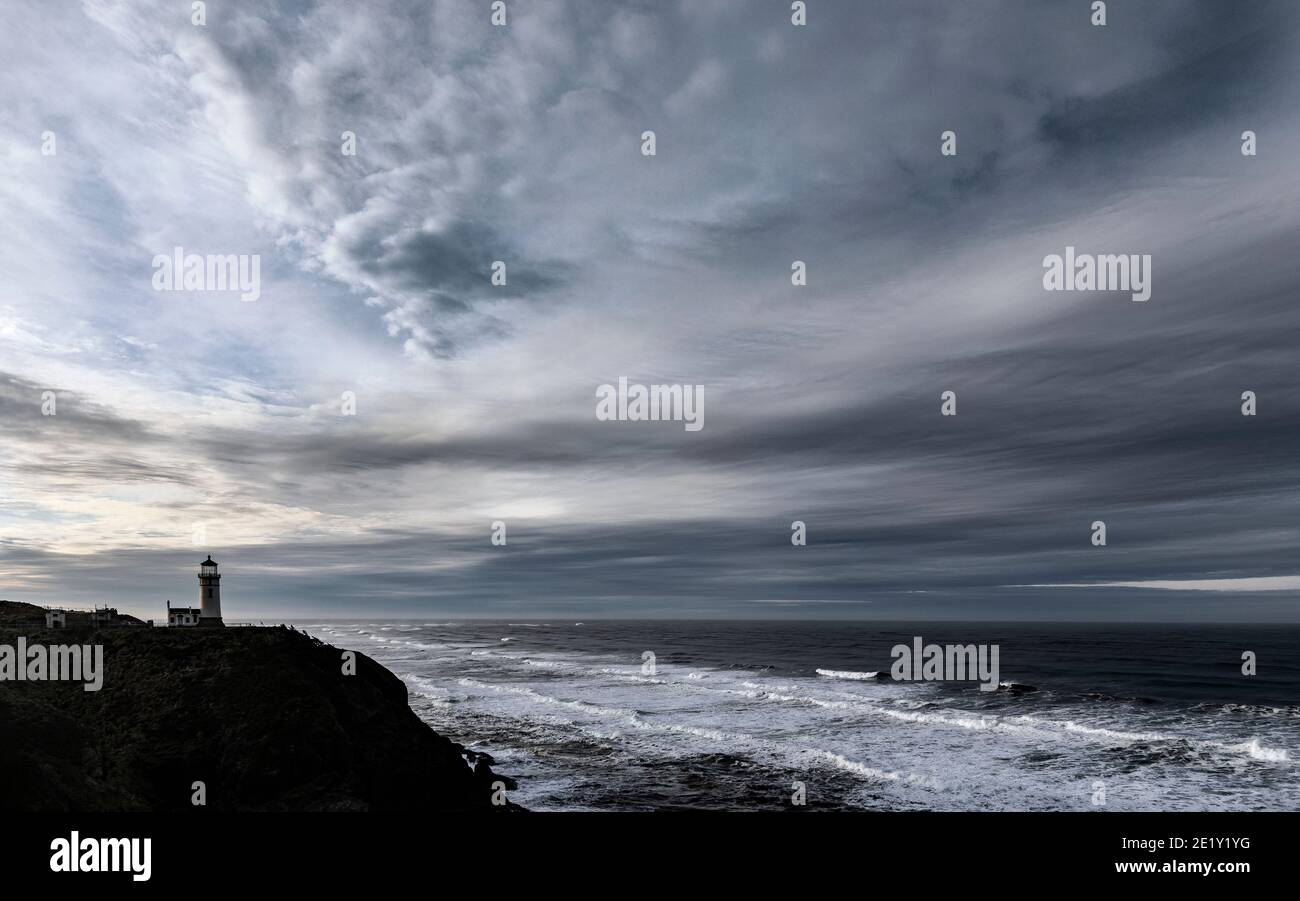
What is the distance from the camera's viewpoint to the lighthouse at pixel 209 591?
35.1 meters

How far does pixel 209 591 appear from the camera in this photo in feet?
116

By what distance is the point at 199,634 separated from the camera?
24453 millimetres

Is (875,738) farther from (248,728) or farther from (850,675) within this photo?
(850,675)

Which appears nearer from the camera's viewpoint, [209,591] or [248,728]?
[248,728]

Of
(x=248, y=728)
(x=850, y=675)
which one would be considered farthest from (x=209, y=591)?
(x=850, y=675)

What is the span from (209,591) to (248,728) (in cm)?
1869

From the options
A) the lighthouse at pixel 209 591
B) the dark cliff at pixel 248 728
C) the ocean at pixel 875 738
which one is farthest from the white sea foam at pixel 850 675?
the lighthouse at pixel 209 591

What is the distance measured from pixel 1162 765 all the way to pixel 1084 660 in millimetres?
61080

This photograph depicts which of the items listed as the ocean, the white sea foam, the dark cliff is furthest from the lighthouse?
the white sea foam

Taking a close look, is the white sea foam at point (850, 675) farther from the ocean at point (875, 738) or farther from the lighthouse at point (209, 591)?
the lighthouse at point (209, 591)

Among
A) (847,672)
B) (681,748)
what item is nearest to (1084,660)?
(847,672)

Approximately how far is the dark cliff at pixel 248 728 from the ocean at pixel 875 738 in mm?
4396

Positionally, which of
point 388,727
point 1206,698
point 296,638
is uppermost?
point 296,638
